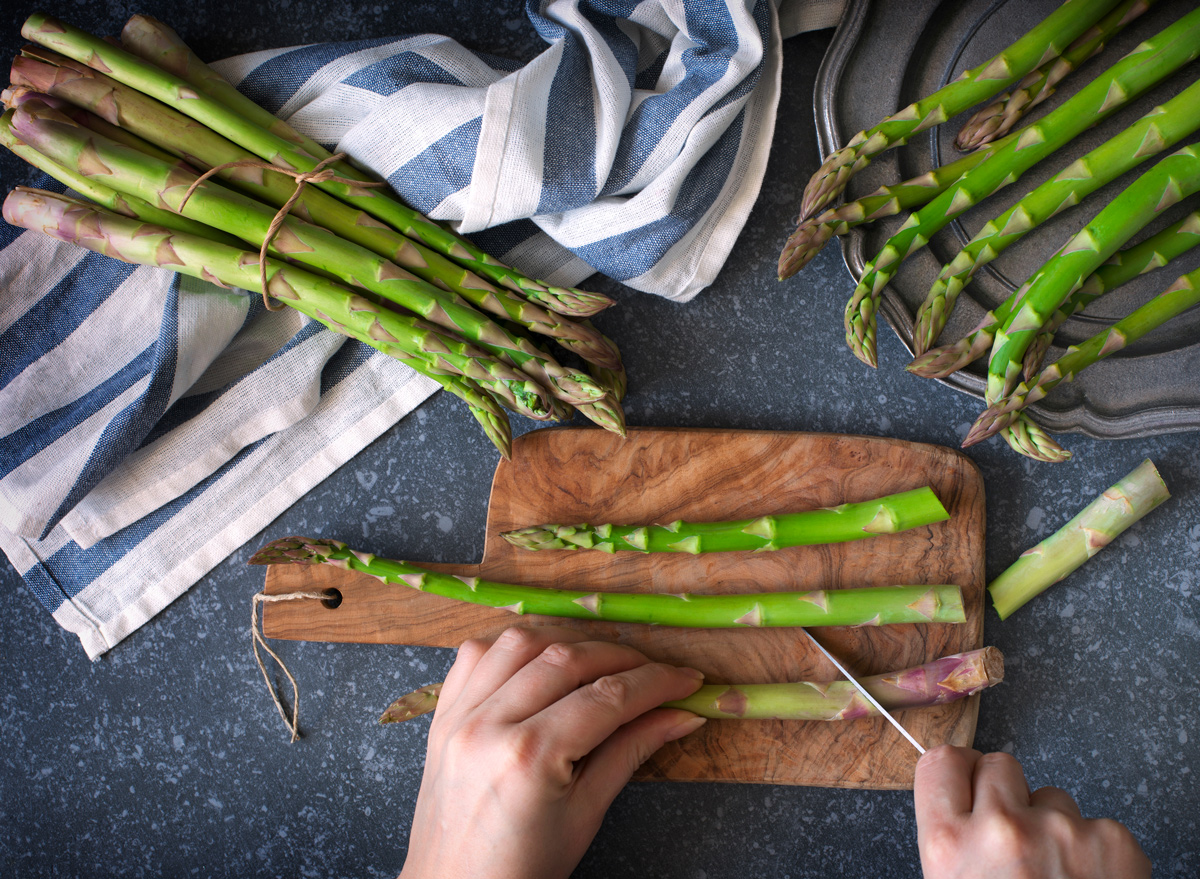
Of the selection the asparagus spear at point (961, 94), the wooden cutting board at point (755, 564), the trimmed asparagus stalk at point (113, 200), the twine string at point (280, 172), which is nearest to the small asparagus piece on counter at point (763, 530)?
the wooden cutting board at point (755, 564)

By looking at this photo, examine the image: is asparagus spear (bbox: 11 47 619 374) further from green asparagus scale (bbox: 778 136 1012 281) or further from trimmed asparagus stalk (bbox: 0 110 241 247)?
green asparagus scale (bbox: 778 136 1012 281)

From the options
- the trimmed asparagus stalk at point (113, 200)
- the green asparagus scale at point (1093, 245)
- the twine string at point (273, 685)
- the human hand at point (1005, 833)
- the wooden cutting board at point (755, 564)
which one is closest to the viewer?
the human hand at point (1005, 833)

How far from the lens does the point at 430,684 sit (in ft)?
4.84

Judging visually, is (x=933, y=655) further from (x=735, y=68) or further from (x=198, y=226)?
(x=198, y=226)

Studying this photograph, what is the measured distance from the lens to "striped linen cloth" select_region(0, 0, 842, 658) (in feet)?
4.16

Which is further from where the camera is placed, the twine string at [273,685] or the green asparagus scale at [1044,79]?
the twine string at [273,685]

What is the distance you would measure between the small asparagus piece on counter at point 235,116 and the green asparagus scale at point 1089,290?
1.98 feet

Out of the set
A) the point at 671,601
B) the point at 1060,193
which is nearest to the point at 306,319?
the point at 671,601

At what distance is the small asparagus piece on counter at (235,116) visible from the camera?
4.01 feet

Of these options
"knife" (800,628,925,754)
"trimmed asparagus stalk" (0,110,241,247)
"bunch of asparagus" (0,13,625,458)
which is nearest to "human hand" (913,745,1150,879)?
→ "knife" (800,628,925,754)

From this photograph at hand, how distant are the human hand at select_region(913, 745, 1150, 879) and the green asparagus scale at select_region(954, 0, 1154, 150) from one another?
1.12 metres

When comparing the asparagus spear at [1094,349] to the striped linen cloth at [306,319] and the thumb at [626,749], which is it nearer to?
A: the striped linen cloth at [306,319]

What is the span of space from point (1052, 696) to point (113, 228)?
1.99 meters

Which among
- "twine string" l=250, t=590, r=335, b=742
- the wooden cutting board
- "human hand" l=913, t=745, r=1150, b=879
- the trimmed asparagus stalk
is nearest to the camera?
"human hand" l=913, t=745, r=1150, b=879
